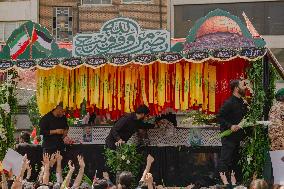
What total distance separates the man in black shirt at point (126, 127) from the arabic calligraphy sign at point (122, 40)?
1.50 metres

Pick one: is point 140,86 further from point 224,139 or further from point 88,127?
point 224,139

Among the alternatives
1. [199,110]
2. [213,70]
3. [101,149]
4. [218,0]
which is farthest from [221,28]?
[218,0]

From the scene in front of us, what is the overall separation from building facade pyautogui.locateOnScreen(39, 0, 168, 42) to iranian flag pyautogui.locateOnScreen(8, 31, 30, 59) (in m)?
21.5

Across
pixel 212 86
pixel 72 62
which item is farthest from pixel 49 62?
pixel 212 86

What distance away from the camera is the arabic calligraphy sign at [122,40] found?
11.8 meters

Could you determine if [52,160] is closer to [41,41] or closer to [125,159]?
[125,159]

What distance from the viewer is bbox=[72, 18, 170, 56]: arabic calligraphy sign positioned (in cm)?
1182

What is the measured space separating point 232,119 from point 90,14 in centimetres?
2465

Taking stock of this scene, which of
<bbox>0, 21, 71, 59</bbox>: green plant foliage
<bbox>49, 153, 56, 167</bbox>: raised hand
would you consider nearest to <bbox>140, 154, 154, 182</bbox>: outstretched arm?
<bbox>49, 153, 56, 167</bbox>: raised hand

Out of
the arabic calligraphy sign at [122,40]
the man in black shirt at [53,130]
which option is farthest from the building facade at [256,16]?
the arabic calligraphy sign at [122,40]

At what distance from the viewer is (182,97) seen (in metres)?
12.8

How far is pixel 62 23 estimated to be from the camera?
3541 centimetres

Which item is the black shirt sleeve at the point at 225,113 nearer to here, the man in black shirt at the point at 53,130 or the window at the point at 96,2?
the man in black shirt at the point at 53,130

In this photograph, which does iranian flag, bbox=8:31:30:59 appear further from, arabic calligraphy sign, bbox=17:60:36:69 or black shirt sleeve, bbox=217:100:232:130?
black shirt sleeve, bbox=217:100:232:130
